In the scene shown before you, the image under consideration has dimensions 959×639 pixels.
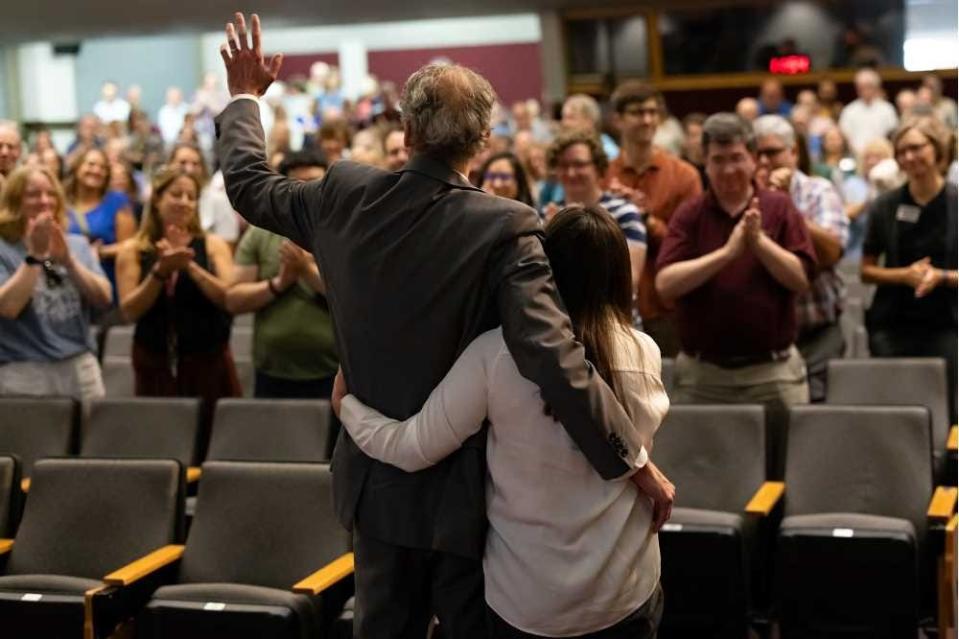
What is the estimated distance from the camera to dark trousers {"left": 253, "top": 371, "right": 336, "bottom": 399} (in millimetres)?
5117

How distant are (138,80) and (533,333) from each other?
56.4ft

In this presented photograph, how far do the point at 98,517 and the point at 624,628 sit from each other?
2.05m

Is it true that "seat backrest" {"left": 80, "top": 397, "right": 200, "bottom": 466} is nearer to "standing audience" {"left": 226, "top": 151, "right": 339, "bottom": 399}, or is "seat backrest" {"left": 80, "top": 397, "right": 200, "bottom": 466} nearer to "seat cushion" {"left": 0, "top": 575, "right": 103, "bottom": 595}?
"standing audience" {"left": 226, "top": 151, "right": 339, "bottom": 399}

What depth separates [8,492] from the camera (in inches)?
169

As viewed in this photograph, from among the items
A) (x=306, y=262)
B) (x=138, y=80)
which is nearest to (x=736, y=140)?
(x=306, y=262)

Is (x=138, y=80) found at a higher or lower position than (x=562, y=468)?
higher

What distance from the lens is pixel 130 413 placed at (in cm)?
481

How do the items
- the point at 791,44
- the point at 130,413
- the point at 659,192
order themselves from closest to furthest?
the point at 130,413 < the point at 659,192 < the point at 791,44

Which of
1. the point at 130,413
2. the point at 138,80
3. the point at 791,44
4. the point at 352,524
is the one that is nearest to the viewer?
the point at 352,524

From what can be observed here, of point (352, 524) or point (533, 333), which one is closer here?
point (533, 333)

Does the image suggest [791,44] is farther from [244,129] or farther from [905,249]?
[244,129]

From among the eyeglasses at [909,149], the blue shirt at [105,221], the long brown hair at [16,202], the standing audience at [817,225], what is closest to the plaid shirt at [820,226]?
the standing audience at [817,225]

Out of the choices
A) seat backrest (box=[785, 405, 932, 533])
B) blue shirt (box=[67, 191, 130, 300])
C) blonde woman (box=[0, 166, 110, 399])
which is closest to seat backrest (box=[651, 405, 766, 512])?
seat backrest (box=[785, 405, 932, 533])

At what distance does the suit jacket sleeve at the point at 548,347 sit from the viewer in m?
2.37
